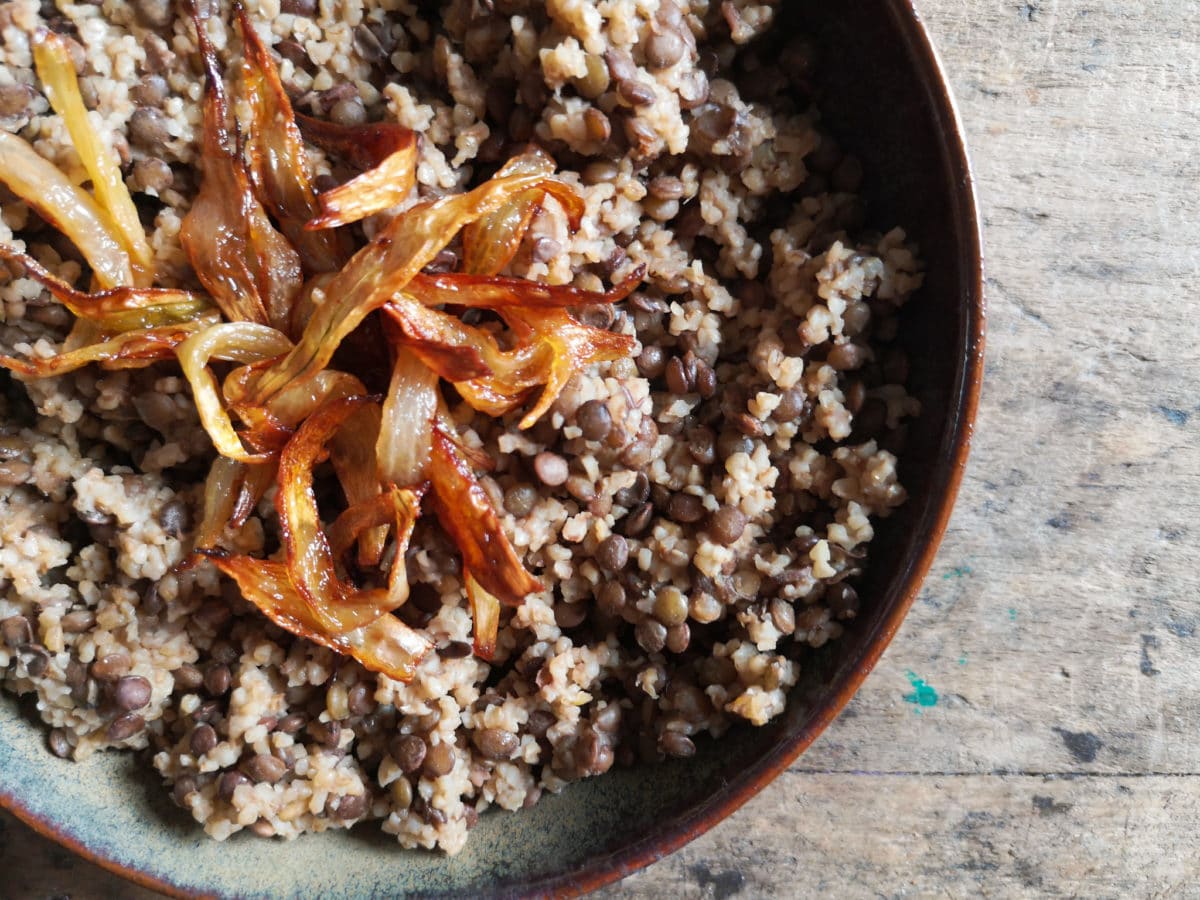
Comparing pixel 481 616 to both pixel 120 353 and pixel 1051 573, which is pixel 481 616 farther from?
pixel 1051 573

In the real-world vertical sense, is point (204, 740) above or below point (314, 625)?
below

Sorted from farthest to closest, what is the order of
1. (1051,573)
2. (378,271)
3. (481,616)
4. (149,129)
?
(1051,573) < (481,616) < (149,129) < (378,271)

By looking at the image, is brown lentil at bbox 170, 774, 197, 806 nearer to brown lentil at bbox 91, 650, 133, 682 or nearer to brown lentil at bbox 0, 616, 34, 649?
brown lentil at bbox 91, 650, 133, 682

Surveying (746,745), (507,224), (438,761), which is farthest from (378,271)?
(746,745)

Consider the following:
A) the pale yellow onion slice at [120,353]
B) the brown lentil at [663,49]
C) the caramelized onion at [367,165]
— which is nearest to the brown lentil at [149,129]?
the caramelized onion at [367,165]

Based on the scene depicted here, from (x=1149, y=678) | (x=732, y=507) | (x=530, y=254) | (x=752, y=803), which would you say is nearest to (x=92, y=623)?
(x=530, y=254)

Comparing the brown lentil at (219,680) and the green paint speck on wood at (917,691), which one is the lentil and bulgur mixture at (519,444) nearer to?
the brown lentil at (219,680)

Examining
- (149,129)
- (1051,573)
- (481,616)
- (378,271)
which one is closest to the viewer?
(378,271)
